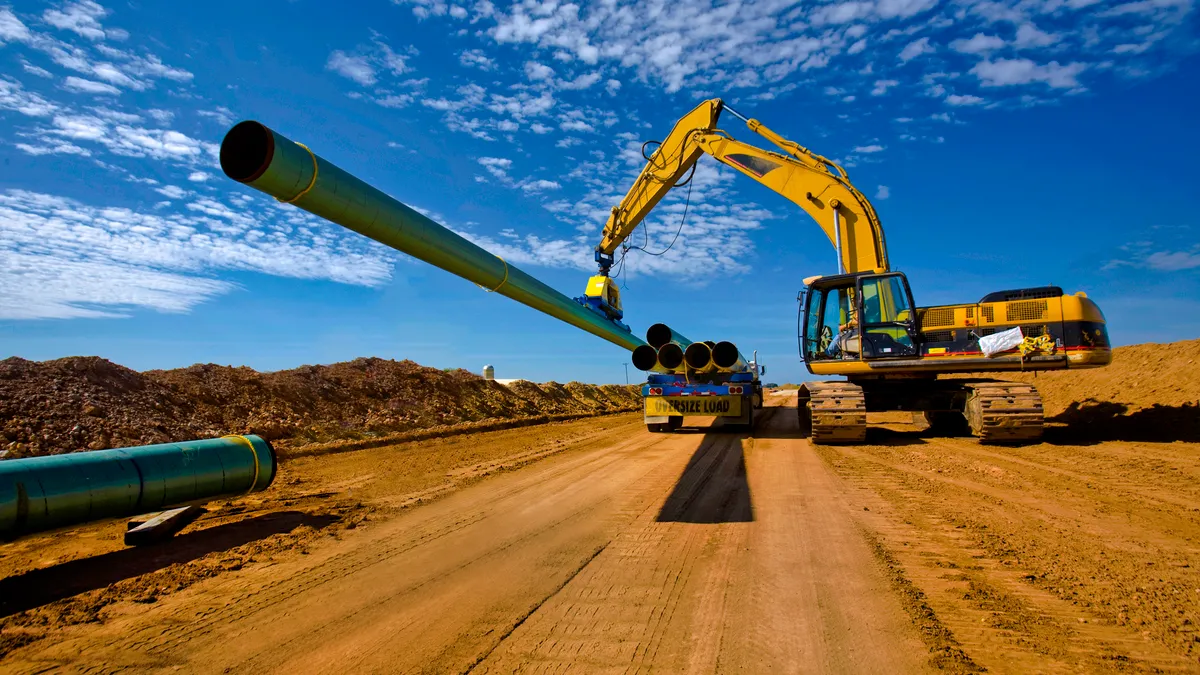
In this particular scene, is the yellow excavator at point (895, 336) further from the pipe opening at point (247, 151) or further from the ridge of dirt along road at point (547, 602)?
the pipe opening at point (247, 151)

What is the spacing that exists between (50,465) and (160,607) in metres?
1.96

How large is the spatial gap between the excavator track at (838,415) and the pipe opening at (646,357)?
390 cm

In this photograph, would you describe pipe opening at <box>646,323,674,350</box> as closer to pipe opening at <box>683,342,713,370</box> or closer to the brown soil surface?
pipe opening at <box>683,342,713,370</box>

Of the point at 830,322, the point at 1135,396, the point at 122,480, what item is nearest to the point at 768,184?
the point at 830,322

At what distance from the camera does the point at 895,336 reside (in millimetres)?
10891

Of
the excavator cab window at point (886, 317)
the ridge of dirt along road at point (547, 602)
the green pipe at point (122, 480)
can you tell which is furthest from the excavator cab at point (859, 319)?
the green pipe at point (122, 480)

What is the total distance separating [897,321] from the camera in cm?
1099

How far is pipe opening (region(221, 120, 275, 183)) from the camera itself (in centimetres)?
418

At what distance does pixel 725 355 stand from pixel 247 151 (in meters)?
10.6

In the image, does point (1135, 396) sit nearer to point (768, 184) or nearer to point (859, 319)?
point (859, 319)

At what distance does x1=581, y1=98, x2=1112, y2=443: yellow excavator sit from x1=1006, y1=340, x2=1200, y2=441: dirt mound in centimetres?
211

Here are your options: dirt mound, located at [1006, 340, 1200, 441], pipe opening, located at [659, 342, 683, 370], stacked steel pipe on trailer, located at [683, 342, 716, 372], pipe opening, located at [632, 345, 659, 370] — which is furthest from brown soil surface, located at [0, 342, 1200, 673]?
pipe opening, located at [632, 345, 659, 370]

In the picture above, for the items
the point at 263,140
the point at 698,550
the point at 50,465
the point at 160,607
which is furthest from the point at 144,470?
the point at 698,550

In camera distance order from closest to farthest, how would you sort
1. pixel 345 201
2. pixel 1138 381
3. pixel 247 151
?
pixel 247 151 → pixel 345 201 → pixel 1138 381
